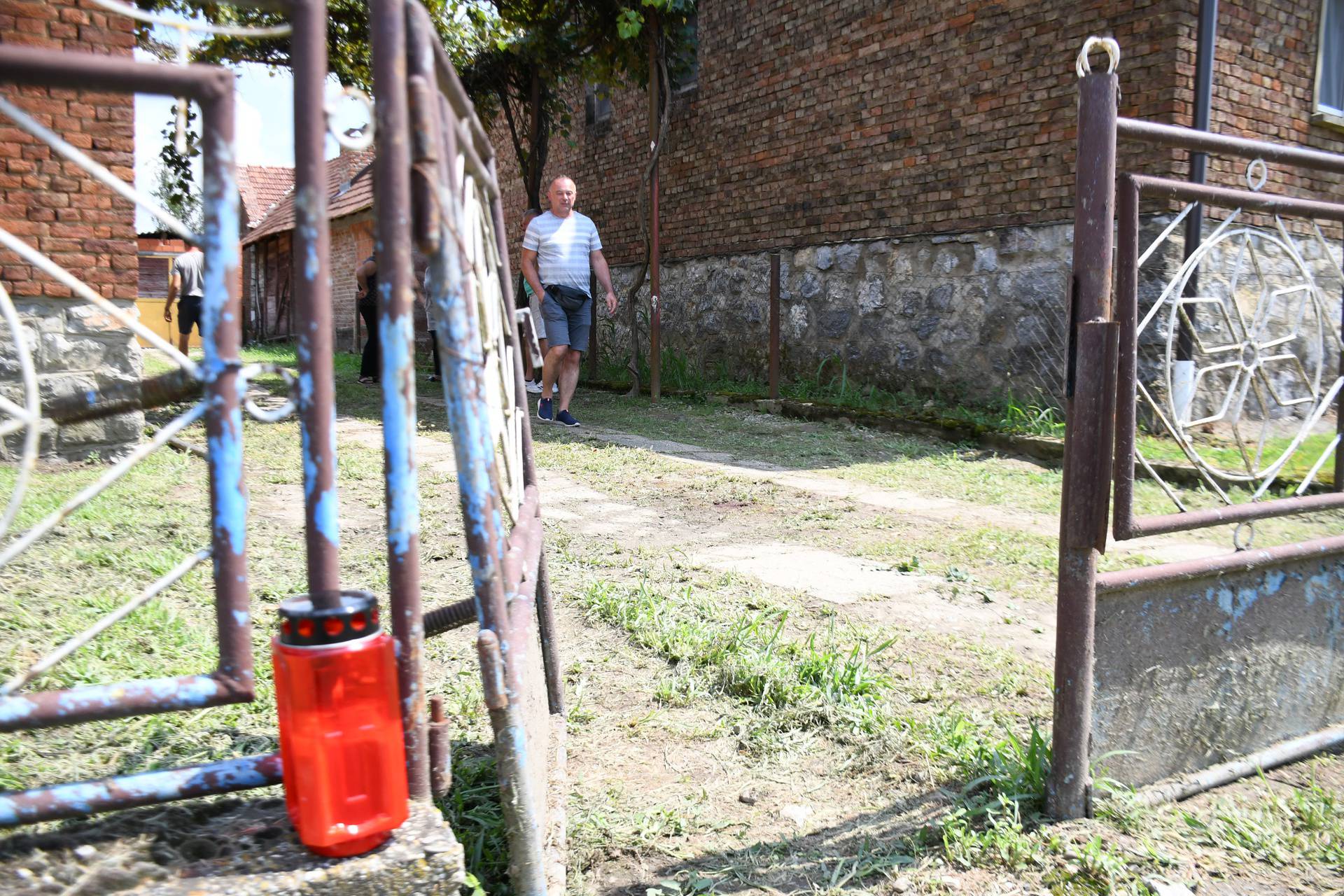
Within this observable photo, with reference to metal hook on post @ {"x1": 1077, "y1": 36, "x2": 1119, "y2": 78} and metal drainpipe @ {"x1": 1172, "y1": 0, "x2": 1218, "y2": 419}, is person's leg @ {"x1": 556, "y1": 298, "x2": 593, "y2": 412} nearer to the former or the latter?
metal drainpipe @ {"x1": 1172, "y1": 0, "x2": 1218, "y2": 419}

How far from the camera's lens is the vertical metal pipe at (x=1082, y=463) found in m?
1.79

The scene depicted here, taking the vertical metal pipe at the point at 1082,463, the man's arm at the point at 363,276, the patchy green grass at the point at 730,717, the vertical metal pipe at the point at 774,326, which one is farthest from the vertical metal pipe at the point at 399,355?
the man's arm at the point at 363,276

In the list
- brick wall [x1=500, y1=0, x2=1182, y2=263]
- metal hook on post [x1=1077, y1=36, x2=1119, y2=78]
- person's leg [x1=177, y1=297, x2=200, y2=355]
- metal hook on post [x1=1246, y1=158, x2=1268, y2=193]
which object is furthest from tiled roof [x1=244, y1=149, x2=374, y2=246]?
metal hook on post [x1=1077, y1=36, x2=1119, y2=78]

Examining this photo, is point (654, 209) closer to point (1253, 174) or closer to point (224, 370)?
point (1253, 174)

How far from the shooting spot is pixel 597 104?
1223 cm

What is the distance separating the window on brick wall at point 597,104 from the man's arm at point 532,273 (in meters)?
5.12

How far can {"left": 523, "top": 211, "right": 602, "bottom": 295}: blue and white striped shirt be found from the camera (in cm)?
728

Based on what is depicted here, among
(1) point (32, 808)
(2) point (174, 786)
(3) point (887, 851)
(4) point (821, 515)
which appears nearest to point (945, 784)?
(3) point (887, 851)

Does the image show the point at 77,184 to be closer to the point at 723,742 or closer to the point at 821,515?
the point at 821,515

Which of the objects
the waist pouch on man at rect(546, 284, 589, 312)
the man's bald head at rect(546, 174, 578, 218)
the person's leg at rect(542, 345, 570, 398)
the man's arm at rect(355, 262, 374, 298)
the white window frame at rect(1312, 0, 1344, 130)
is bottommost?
the person's leg at rect(542, 345, 570, 398)

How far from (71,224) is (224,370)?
482cm

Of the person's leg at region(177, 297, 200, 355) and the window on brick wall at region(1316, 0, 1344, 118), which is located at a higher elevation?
the window on brick wall at region(1316, 0, 1344, 118)

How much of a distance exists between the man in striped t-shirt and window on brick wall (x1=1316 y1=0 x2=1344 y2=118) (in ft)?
17.7

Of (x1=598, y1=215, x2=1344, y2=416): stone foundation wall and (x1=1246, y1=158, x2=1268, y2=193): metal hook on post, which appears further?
(x1=598, y1=215, x2=1344, y2=416): stone foundation wall
